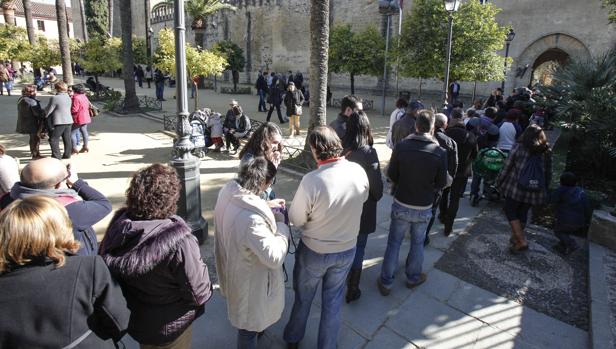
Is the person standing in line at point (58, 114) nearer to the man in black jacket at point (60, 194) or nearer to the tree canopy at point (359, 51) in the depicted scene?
the man in black jacket at point (60, 194)

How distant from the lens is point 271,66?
3189 cm

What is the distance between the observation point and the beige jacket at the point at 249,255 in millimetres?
2199

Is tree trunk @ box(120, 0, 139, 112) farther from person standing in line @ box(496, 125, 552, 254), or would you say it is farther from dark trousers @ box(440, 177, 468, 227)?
person standing in line @ box(496, 125, 552, 254)

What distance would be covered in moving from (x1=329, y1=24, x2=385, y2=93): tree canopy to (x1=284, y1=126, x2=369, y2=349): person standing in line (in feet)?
50.8

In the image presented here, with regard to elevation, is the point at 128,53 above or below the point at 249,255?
above

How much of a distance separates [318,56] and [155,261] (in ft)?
20.5

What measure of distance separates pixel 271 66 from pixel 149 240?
3153cm

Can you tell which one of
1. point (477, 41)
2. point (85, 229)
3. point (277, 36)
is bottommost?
point (85, 229)

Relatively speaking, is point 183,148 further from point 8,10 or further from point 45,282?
point 8,10

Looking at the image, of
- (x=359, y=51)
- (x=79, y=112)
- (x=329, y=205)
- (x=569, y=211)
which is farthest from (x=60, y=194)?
(x=359, y=51)

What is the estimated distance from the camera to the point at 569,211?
4645 mm

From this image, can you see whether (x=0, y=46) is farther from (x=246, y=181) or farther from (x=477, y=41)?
(x=246, y=181)

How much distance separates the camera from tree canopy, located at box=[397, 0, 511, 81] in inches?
501

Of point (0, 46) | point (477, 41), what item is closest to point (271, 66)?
point (0, 46)
